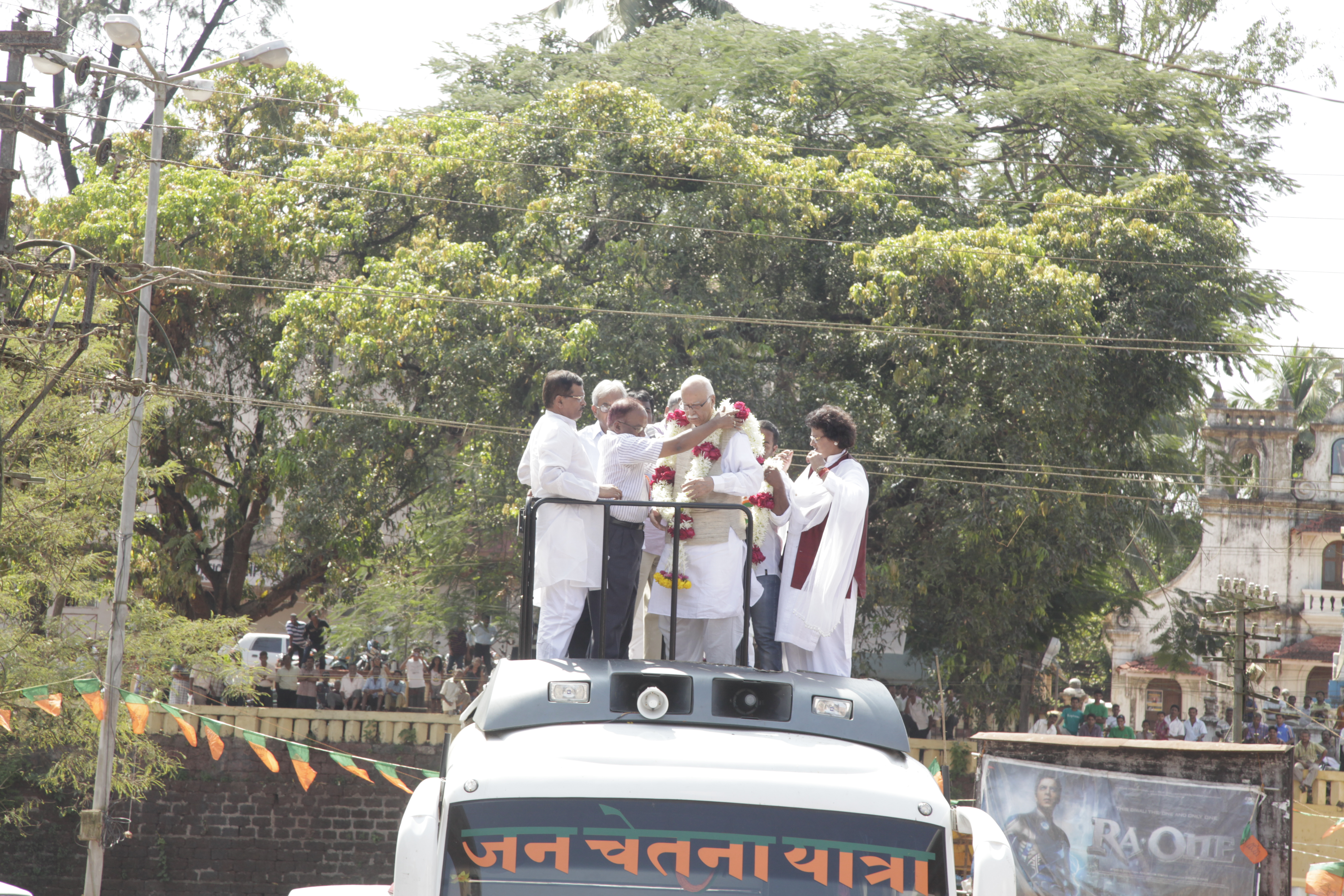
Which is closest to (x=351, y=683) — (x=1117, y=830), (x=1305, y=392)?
(x=1117, y=830)

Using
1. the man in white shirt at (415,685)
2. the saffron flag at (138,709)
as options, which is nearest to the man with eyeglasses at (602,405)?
the saffron flag at (138,709)

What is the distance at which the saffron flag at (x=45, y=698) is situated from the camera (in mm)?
13789

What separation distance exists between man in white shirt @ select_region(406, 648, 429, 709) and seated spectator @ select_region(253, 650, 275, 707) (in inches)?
87.4

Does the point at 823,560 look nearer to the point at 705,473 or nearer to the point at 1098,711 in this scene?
the point at 705,473

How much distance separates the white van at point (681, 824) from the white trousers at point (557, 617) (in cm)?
151

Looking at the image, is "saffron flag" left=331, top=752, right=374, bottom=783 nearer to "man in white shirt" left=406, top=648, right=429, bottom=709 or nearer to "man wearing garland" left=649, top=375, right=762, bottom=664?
"man in white shirt" left=406, top=648, right=429, bottom=709

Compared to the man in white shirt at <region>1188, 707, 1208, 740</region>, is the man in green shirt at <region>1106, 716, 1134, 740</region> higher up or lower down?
higher up

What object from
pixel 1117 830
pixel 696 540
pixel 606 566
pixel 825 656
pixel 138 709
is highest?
pixel 696 540

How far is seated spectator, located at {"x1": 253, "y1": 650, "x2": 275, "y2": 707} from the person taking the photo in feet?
69.6

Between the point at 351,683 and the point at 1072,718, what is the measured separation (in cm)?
1125

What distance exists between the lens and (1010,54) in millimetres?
23500

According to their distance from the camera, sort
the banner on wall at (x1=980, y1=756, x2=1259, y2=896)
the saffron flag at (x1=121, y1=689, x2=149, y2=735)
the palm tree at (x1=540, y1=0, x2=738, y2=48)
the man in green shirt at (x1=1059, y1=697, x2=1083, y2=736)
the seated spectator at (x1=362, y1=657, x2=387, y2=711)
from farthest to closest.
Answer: the palm tree at (x1=540, y1=0, x2=738, y2=48), the seated spectator at (x1=362, y1=657, x2=387, y2=711), the man in green shirt at (x1=1059, y1=697, x2=1083, y2=736), the saffron flag at (x1=121, y1=689, x2=149, y2=735), the banner on wall at (x1=980, y1=756, x2=1259, y2=896)

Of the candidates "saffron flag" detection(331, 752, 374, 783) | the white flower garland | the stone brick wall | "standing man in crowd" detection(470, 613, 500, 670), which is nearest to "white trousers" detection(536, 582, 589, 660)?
the white flower garland

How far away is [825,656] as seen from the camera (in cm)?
612
